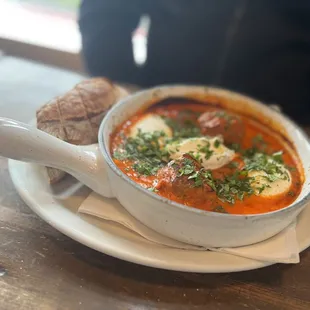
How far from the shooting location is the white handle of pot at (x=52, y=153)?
2.40 ft

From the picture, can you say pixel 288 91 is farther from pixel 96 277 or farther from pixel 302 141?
pixel 96 277

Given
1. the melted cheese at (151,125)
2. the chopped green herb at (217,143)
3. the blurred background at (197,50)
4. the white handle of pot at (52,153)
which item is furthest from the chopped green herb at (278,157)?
the blurred background at (197,50)

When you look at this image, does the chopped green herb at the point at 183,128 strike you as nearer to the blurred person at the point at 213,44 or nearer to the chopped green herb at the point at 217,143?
the chopped green herb at the point at 217,143

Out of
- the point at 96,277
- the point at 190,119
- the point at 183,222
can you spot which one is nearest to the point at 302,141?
the point at 190,119

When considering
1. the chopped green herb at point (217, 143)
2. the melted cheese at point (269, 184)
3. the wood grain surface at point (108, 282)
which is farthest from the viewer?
the chopped green herb at point (217, 143)

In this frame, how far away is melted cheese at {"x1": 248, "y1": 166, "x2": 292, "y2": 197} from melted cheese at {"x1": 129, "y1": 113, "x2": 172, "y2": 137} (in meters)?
0.24

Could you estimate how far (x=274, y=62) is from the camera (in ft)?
5.12

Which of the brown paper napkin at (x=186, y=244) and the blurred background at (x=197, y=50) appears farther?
the blurred background at (x=197, y=50)

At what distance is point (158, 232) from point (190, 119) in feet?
1.34

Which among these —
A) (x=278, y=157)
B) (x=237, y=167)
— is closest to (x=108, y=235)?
(x=237, y=167)

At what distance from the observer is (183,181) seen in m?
0.74

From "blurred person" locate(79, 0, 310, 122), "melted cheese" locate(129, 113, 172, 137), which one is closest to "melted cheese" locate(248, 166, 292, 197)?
"melted cheese" locate(129, 113, 172, 137)

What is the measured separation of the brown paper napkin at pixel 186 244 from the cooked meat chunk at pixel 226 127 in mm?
275

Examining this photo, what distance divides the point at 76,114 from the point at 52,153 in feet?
0.58
